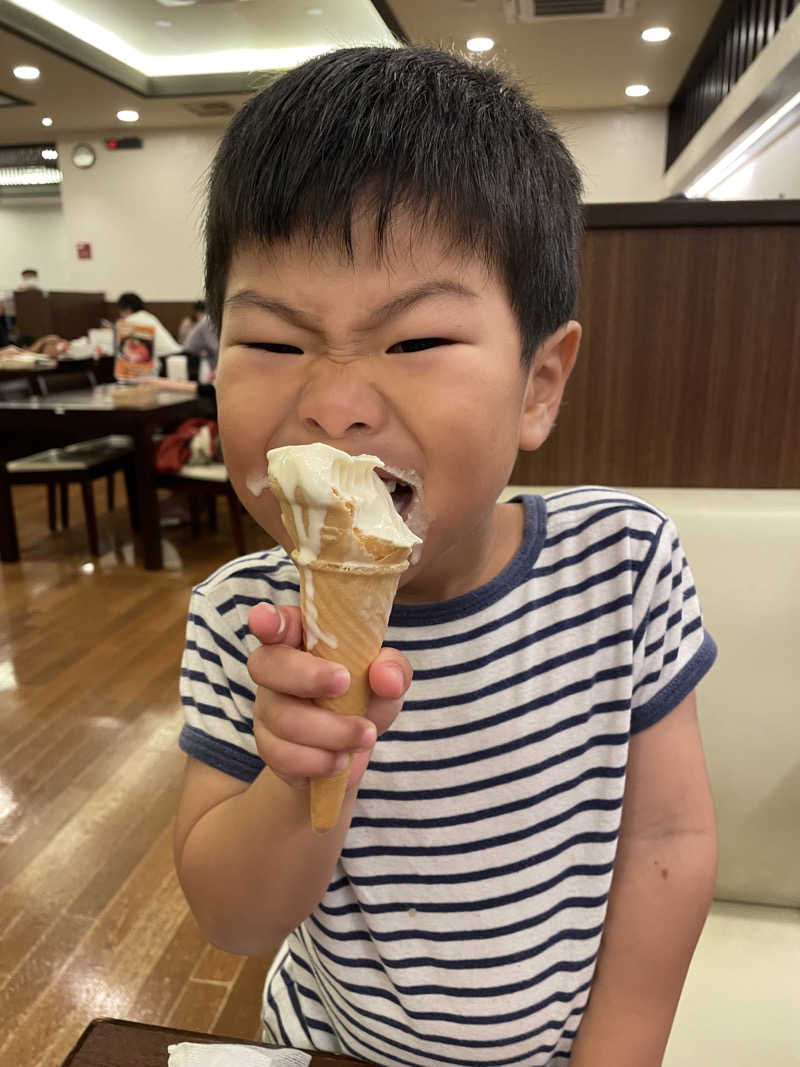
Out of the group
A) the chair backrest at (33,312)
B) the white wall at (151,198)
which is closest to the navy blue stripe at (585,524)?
the white wall at (151,198)

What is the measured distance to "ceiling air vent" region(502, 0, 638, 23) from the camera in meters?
5.57

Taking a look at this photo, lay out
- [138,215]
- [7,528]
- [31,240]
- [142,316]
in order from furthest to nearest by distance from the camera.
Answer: [31,240]
[138,215]
[142,316]
[7,528]

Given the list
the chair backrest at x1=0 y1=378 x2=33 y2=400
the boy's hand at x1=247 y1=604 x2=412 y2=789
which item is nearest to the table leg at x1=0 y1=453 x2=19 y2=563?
the chair backrest at x1=0 y1=378 x2=33 y2=400

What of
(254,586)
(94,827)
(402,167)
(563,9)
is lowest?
(94,827)

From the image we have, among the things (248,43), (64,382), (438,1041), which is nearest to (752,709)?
(438,1041)

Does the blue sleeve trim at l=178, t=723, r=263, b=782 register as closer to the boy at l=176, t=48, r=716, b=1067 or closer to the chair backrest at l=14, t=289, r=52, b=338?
the boy at l=176, t=48, r=716, b=1067

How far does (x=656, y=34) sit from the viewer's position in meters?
6.40

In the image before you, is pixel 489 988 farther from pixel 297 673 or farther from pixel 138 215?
pixel 138 215

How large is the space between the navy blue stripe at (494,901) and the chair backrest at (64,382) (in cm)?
558

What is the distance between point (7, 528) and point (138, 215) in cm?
721

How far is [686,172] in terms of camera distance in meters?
7.46

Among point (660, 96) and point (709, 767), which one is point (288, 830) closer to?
point (709, 767)

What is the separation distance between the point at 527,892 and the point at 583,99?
31.4 ft

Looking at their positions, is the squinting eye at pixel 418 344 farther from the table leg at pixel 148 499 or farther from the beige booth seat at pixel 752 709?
the table leg at pixel 148 499
